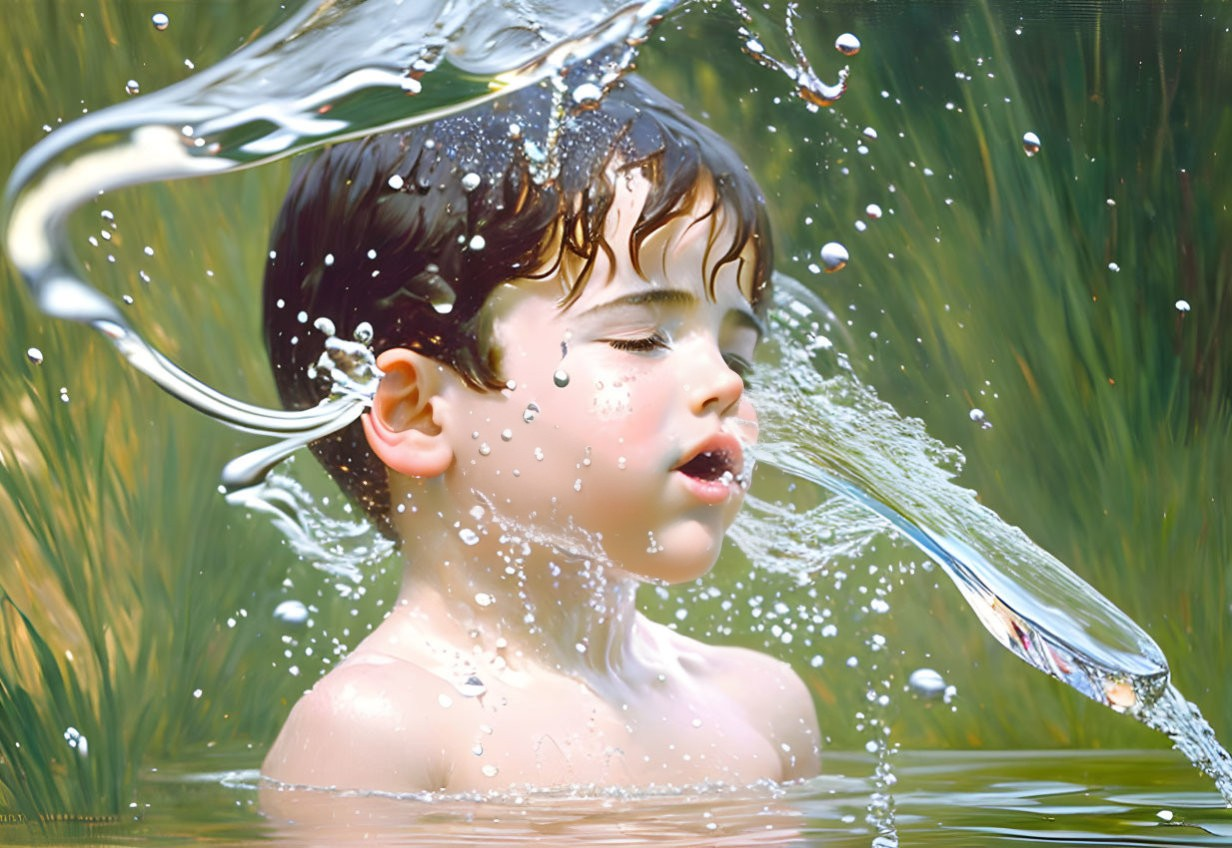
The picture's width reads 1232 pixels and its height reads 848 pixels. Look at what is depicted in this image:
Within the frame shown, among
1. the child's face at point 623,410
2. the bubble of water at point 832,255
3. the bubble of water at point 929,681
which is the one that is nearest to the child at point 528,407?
the child's face at point 623,410

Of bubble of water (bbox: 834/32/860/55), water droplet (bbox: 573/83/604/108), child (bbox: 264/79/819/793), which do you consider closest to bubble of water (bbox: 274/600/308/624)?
child (bbox: 264/79/819/793)

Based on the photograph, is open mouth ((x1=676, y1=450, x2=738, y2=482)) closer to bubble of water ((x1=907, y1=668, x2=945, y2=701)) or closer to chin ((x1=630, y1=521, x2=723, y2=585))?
chin ((x1=630, y1=521, x2=723, y2=585))

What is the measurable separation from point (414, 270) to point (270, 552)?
306mm

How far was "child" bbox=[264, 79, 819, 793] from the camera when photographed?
1.02m

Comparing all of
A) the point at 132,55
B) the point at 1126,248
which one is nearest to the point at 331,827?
the point at 132,55

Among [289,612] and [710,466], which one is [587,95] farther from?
[289,612]

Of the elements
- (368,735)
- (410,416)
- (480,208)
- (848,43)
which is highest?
(848,43)

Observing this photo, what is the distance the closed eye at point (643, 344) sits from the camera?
1.03m

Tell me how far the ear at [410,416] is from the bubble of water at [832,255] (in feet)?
1.07

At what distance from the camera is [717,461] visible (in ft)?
3.54

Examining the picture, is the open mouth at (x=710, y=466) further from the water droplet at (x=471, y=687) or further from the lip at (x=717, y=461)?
the water droplet at (x=471, y=687)

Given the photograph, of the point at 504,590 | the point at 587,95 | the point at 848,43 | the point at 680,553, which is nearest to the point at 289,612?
the point at 504,590

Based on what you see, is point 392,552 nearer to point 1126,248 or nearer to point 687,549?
point 687,549

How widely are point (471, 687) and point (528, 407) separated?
19 cm
